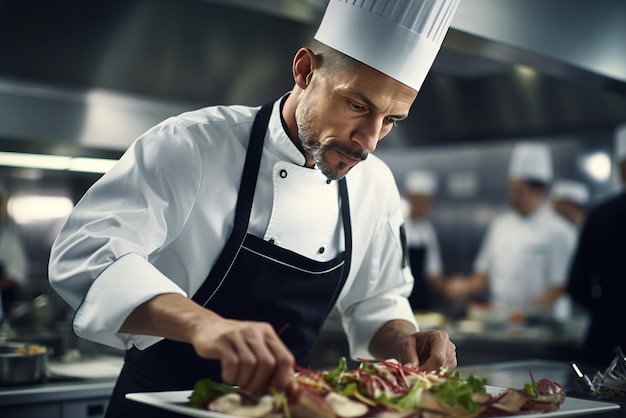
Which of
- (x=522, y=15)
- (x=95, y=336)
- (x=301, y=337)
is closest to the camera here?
(x=95, y=336)

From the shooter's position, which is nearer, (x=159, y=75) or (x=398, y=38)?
(x=398, y=38)

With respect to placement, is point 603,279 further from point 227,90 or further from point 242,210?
point 242,210

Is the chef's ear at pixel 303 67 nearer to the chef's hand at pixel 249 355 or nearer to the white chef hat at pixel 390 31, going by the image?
the white chef hat at pixel 390 31

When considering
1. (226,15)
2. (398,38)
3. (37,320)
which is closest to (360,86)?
(398,38)

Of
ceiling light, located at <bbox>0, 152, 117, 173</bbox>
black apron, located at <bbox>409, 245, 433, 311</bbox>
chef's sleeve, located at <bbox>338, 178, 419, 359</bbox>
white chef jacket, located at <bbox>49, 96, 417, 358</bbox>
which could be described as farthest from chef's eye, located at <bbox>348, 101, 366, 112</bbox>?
black apron, located at <bbox>409, 245, 433, 311</bbox>

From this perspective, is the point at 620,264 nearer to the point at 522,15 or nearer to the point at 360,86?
the point at 522,15

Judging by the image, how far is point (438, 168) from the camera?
7.13 m

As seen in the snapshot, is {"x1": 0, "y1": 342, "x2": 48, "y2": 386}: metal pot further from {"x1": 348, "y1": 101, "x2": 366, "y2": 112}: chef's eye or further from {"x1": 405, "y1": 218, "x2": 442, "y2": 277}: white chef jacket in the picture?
{"x1": 405, "y1": 218, "x2": 442, "y2": 277}: white chef jacket

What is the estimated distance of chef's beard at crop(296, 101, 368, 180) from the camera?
161 cm

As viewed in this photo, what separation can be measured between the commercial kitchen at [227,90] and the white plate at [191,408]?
0.09 ft

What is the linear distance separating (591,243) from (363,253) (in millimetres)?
2273

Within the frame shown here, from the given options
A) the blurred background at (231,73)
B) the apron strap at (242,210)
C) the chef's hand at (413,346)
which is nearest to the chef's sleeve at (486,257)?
the blurred background at (231,73)

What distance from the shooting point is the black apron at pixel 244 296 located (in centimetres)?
172

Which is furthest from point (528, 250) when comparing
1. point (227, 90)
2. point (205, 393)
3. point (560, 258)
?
point (205, 393)
